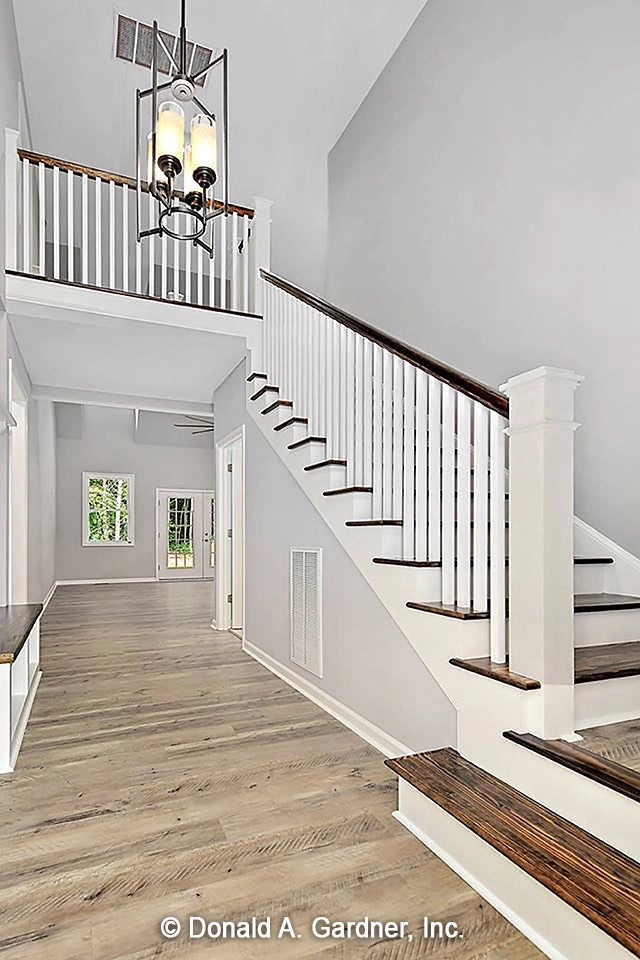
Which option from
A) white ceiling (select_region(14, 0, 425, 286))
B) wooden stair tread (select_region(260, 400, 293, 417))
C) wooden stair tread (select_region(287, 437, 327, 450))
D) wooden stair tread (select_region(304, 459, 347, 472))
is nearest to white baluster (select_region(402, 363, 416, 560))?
wooden stair tread (select_region(304, 459, 347, 472))

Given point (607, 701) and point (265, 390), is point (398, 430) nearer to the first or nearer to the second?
point (607, 701)

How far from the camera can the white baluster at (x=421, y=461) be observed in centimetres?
257

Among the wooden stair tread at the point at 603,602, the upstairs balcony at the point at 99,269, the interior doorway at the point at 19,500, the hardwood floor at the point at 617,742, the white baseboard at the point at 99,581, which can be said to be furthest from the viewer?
the white baseboard at the point at 99,581

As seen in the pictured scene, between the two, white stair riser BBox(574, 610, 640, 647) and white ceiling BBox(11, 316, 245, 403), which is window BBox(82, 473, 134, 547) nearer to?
white ceiling BBox(11, 316, 245, 403)

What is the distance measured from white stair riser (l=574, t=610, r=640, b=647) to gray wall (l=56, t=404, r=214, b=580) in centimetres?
998

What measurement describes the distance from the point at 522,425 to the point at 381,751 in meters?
1.78

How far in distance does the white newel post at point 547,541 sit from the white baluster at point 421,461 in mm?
614

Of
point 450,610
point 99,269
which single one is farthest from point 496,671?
point 99,269

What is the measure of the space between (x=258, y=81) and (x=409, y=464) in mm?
4665

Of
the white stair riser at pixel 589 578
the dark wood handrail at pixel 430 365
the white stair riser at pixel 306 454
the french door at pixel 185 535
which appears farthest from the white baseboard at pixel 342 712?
the french door at pixel 185 535

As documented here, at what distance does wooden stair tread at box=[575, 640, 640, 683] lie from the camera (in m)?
2.06

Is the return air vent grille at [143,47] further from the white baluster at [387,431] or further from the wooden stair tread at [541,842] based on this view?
the wooden stair tread at [541,842]

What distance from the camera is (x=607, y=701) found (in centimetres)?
211

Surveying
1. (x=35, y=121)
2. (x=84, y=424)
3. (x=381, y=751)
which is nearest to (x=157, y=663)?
(x=381, y=751)
